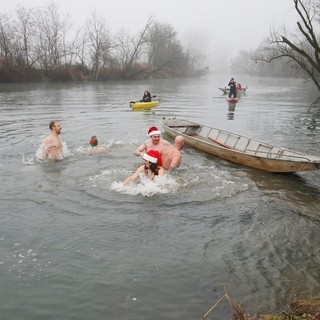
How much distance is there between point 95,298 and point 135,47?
208 feet

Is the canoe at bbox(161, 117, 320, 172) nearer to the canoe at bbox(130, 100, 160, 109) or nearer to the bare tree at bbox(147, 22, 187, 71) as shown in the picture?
the canoe at bbox(130, 100, 160, 109)

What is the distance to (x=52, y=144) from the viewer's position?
38.1 ft

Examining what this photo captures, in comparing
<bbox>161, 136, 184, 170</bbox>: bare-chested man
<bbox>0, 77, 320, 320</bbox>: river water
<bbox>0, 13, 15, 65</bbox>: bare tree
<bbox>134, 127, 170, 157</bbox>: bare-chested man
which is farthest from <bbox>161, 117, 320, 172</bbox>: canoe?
<bbox>0, 13, 15, 65</bbox>: bare tree

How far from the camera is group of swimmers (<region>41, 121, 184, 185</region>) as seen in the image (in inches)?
357

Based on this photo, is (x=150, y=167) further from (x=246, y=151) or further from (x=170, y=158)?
(x=246, y=151)

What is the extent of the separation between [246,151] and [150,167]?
179 inches

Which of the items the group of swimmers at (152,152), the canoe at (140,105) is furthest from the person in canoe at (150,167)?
the canoe at (140,105)

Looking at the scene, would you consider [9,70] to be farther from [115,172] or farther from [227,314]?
[227,314]

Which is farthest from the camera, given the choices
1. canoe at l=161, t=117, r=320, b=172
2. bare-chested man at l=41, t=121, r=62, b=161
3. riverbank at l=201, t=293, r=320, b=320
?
bare-chested man at l=41, t=121, r=62, b=161

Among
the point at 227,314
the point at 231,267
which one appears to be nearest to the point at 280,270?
the point at 231,267

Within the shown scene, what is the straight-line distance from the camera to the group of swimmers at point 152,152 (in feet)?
29.8

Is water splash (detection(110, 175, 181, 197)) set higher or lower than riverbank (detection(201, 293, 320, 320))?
higher

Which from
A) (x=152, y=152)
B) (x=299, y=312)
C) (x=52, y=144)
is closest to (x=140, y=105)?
(x=52, y=144)

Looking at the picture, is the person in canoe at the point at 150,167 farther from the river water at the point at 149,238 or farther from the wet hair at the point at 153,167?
the river water at the point at 149,238
